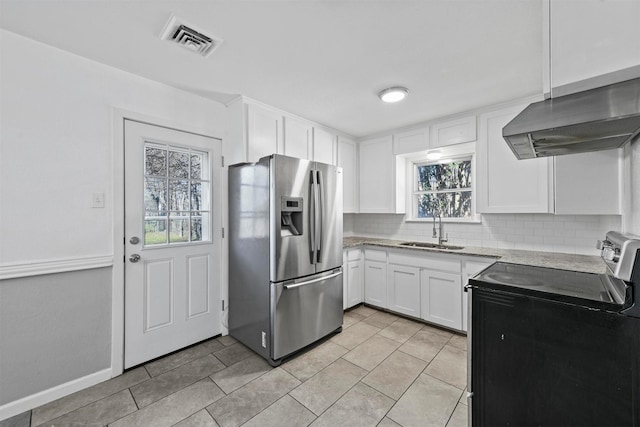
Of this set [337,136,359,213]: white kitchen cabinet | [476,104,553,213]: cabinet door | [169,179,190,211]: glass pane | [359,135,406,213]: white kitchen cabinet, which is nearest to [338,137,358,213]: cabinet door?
[337,136,359,213]: white kitchen cabinet

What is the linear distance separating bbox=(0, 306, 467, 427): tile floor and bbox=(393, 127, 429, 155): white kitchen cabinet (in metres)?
2.23

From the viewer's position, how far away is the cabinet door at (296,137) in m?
2.95

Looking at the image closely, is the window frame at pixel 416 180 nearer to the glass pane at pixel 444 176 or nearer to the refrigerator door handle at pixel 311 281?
the glass pane at pixel 444 176

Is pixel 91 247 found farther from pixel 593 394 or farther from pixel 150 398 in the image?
pixel 593 394

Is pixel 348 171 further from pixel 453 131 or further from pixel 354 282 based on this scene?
pixel 354 282

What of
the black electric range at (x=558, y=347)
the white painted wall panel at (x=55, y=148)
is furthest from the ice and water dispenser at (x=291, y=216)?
the black electric range at (x=558, y=347)

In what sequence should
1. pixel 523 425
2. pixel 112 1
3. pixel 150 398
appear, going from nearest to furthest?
1. pixel 523 425
2. pixel 112 1
3. pixel 150 398

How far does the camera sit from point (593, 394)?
1.12 metres

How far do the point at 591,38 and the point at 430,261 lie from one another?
85.2 inches

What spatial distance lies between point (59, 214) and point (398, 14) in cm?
257

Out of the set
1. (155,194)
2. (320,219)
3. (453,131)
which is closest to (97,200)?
(155,194)

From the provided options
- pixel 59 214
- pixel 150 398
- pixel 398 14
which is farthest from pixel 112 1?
pixel 150 398

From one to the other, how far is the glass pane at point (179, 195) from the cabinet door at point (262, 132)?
0.66m

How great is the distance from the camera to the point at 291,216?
2447 mm
